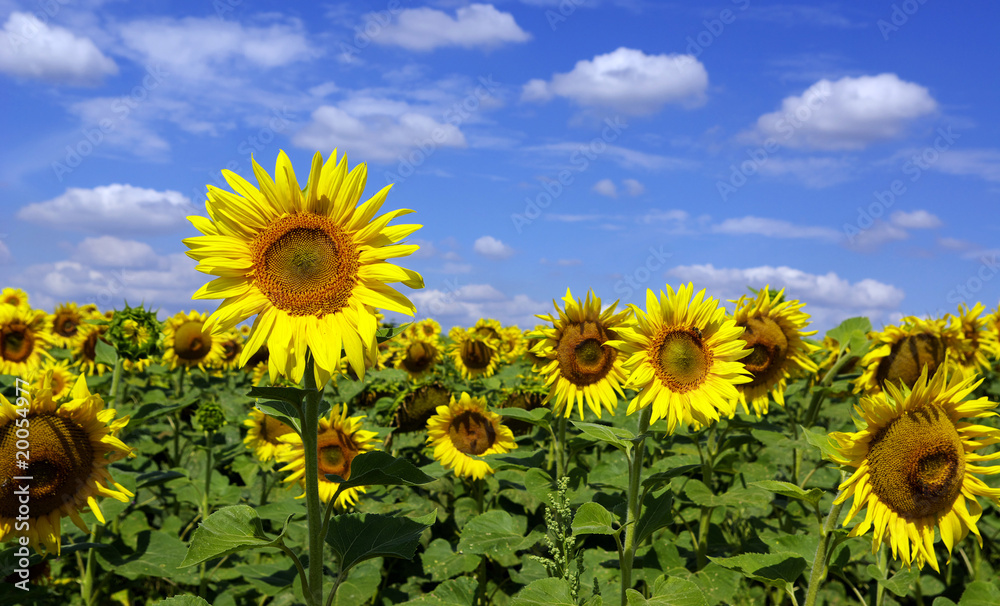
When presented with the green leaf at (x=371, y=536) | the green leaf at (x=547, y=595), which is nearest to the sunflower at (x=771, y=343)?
the green leaf at (x=547, y=595)

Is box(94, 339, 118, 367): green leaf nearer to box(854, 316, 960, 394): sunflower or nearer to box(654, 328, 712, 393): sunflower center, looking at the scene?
box(654, 328, 712, 393): sunflower center

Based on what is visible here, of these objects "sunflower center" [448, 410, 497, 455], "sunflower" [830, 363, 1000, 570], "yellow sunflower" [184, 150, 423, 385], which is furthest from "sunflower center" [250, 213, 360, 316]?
"sunflower center" [448, 410, 497, 455]

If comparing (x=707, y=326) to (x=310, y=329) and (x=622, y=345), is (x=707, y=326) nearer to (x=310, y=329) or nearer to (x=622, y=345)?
(x=622, y=345)

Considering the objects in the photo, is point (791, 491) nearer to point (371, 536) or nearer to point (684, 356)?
point (684, 356)

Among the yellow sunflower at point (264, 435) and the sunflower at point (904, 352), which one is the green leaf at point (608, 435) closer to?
the yellow sunflower at point (264, 435)

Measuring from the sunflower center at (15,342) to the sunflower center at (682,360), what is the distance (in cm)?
696

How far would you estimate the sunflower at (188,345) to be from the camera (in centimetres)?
800

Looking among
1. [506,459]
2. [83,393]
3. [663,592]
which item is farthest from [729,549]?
[83,393]

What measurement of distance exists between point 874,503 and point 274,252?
2845 mm

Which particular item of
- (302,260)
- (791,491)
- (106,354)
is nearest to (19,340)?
(106,354)

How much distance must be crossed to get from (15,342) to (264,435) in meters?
3.80

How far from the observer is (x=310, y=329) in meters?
2.70

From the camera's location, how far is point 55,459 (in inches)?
133

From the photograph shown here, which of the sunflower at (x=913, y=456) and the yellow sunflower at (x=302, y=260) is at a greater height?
the yellow sunflower at (x=302, y=260)
